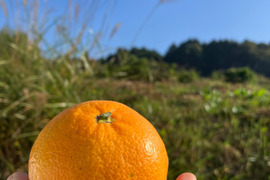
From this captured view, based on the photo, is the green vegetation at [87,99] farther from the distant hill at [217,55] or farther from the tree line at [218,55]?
the distant hill at [217,55]

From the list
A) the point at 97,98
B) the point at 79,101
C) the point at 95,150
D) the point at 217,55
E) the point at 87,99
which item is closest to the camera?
the point at 95,150

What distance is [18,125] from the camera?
2666 millimetres

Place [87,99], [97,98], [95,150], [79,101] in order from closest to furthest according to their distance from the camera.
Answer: [95,150] → [79,101] → [87,99] → [97,98]

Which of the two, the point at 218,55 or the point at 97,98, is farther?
the point at 218,55

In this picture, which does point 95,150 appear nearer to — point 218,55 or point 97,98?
point 97,98

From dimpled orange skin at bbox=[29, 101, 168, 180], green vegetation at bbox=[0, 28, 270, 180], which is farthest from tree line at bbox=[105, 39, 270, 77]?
dimpled orange skin at bbox=[29, 101, 168, 180]

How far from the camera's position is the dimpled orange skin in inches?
28.6

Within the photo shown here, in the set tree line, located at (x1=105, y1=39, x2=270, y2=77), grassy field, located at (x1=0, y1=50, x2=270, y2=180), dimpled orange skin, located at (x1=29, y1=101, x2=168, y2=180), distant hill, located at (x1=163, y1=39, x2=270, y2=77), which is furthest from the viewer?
distant hill, located at (x1=163, y1=39, x2=270, y2=77)

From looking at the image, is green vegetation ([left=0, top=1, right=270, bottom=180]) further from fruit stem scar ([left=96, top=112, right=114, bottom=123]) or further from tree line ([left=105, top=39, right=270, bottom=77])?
tree line ([left=105, top=39, right=270, bottom=77])

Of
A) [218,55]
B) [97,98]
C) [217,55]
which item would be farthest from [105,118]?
[218,55]

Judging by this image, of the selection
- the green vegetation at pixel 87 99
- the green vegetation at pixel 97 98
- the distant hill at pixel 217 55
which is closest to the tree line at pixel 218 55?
the distant hill at pixel 217 55

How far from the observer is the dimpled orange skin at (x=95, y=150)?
73 cm

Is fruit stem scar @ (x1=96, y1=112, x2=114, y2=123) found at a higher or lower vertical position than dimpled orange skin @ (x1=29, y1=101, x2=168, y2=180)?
higher

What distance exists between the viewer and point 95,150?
733 millimetres
